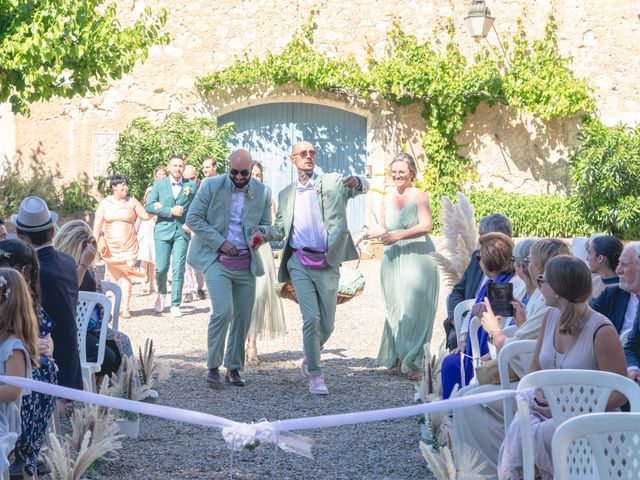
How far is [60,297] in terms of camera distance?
17.1 feet

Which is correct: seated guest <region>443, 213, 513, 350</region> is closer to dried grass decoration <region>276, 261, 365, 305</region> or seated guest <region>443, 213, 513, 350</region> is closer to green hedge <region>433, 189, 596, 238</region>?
dried grass decoration <region>276, 261, 365, 305</region>

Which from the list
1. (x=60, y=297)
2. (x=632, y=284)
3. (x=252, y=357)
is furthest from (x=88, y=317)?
(x=632, y=284)

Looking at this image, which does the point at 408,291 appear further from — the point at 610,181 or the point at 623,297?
the point at 610,181

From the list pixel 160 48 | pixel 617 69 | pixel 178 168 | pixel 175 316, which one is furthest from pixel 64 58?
pixel 617 69

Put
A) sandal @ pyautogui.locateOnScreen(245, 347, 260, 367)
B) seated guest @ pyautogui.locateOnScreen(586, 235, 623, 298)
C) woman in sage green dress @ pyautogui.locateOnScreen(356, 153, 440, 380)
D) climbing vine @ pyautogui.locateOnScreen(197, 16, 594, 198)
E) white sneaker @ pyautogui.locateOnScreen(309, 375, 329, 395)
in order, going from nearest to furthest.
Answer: seated guest @ pyautogui.locateOnScreen(586, 235, 623, 298), white sneaker @ pyautogui.locateOnScreen(309, 375, 329, 395), woman in sage green dress @ pyautogui.locateOnScreen(356, 153, 440, 380), sandal @ pyautogui.locateOnScreen(245, 347, 260, 367), climbing vine @ pyautogui.locateOnScreen(197, 16, 594, 198)

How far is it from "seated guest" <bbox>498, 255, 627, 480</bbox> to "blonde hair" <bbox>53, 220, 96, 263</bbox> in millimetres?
2958

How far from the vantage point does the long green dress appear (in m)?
8.10

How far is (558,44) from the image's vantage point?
17.1 m

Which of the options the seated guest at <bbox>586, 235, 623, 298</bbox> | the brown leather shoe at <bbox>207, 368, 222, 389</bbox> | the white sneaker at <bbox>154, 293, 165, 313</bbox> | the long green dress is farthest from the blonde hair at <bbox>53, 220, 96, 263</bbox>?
the white sneaker at <bbox>154, 293, 165, 313</bbox>

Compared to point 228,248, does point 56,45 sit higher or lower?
higher

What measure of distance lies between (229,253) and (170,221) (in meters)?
3.76

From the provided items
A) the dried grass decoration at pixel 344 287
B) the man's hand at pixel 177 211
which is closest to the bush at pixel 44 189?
the man's hand at pixel 177 211

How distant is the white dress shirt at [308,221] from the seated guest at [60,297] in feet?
8.56

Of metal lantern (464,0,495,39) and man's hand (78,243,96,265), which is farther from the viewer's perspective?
metal lantern (464,0,495,39)
